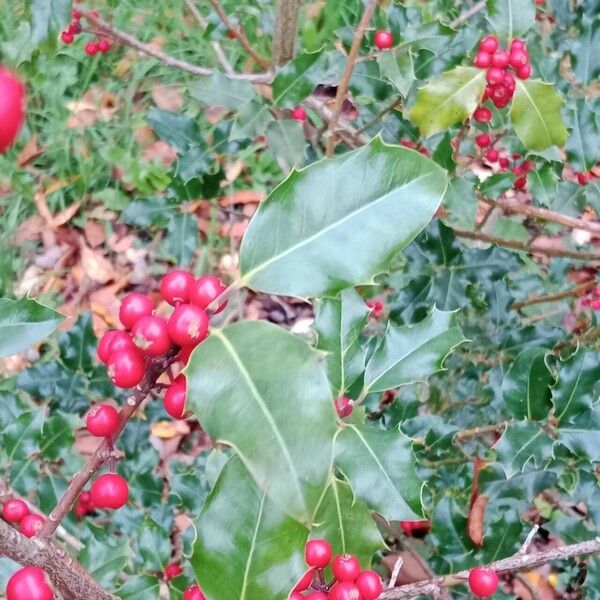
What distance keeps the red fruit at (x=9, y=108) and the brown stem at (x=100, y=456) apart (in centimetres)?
26

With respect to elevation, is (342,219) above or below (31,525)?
above

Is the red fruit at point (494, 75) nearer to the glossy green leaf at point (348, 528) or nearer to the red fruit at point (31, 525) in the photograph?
the glossy green leaf at point (348, 528)

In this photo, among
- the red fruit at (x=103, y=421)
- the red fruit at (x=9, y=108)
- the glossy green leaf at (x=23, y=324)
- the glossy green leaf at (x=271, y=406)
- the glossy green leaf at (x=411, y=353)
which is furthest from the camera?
the glossy green leaf at (x=411, y=353)

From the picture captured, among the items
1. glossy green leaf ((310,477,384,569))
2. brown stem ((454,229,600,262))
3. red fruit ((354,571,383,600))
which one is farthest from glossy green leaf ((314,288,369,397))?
brown stem ((454,229,600,262))

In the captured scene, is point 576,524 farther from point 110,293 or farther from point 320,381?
point 110,293

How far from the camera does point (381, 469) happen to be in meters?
0.78

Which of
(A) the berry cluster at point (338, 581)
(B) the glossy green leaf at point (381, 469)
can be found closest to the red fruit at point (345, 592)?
(A) the berry cluster at point (338, 581)

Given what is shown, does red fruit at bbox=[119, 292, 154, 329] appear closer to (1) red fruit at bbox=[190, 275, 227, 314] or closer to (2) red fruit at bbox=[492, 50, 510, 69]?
(1) red fruit at bbox=[190, 275, 227, 314]

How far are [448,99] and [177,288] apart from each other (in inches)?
24.5

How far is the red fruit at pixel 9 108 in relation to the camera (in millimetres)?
269

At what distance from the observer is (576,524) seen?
3.73 feet

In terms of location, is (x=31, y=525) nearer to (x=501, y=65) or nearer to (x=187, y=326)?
(x=187, y=326)

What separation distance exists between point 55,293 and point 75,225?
25cm

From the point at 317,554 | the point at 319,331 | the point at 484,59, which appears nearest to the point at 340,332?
the point at 319,331
